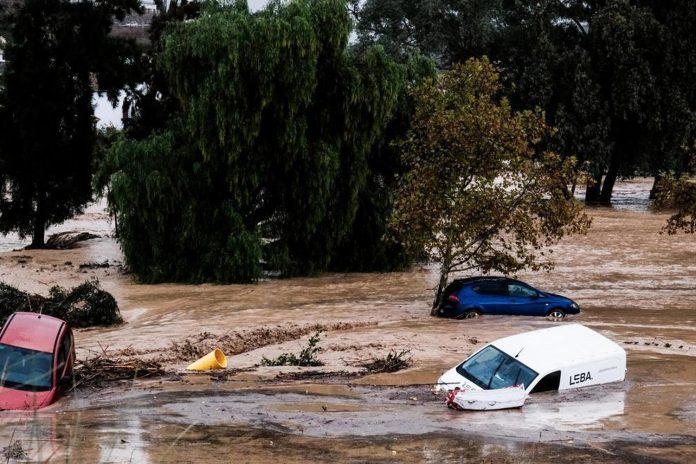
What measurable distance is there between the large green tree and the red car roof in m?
27.7

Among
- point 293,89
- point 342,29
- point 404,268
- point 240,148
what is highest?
point 342,29

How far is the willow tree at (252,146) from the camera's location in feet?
110

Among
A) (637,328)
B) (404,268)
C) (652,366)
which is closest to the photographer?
(652,366)

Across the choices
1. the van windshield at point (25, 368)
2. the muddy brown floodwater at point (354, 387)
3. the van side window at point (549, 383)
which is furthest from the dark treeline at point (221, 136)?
the van windshield at point (25, 368)

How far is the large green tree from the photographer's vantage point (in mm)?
43938

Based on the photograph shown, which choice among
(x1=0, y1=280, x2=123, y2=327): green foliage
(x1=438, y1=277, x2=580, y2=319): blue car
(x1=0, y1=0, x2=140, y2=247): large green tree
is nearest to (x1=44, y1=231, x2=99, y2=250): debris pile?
(x1=0, y1=0, x2=140, y2=247): large green tree

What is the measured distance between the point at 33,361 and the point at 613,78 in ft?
140

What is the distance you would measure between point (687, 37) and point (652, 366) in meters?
37.6

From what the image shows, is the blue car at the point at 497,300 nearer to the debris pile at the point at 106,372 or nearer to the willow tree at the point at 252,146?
the willow tree at the point at 252,146

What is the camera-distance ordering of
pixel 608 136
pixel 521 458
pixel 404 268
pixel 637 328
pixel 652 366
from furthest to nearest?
pixel 608 136 → pixel 404 268 → pixel 637 328 → pixel 652 366 → pixel 521 458

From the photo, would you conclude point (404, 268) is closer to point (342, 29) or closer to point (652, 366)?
point (342, 29)

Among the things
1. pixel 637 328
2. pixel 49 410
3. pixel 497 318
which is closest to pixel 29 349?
pixel 49 410

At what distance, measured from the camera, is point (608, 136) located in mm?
53500

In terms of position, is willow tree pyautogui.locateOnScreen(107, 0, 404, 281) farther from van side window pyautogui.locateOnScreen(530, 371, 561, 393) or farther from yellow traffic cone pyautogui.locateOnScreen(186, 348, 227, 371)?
van side window pyautogui.locateOnScreen(530, 371, 561, 393)
